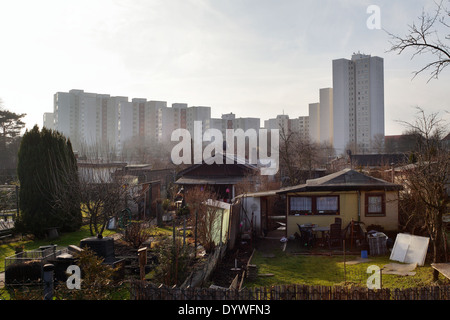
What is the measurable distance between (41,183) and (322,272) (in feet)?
42.8

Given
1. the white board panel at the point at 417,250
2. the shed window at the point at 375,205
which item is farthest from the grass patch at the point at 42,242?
the white board panel at the point at 417,250

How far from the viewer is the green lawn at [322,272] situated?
10.3 m

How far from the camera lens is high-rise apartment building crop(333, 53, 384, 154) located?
86.8 metres

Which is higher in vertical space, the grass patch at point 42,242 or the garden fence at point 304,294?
the garden fence at point 304,294

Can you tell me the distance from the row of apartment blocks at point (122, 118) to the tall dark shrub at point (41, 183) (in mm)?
78945

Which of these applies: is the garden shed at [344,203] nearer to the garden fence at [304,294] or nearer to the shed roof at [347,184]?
the shed roof at [347,184]

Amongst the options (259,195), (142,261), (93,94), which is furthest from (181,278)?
(93,94)

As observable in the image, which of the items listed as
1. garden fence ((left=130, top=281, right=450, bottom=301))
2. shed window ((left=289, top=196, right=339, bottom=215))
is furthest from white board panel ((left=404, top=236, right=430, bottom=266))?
garden fence ((left=130, top=281, right=450, bottom=301))

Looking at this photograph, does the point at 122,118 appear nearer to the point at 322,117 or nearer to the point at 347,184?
the point at 322,117

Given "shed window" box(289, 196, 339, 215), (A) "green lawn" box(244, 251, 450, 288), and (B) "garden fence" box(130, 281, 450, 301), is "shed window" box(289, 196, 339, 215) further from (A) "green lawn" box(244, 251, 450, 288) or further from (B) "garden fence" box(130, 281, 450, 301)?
(B) "garden fence" box(130, 281, 450, 301)

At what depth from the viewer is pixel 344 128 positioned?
91.0m
